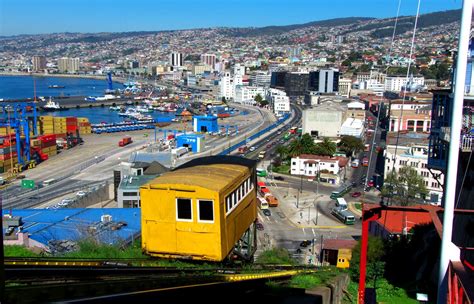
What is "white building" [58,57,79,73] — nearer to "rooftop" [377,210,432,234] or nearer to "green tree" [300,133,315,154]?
"green tree" [300,133,315,154]

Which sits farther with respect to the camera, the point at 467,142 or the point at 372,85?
the point at 372,85

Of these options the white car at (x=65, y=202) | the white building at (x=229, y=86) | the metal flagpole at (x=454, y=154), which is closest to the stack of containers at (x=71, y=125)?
the white car at (x=65, y=202)

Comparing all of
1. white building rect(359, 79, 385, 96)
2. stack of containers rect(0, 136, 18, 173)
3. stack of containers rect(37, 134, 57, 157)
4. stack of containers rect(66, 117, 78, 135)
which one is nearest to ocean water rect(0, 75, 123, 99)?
stack of containers rect(66, 117, 78, 135)

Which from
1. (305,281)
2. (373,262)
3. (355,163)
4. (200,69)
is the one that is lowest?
(355,163)

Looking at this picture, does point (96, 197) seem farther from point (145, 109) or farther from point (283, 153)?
point (145, 109)

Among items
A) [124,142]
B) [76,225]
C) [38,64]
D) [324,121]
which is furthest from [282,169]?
[38,64]

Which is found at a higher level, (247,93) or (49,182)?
(247,93)
